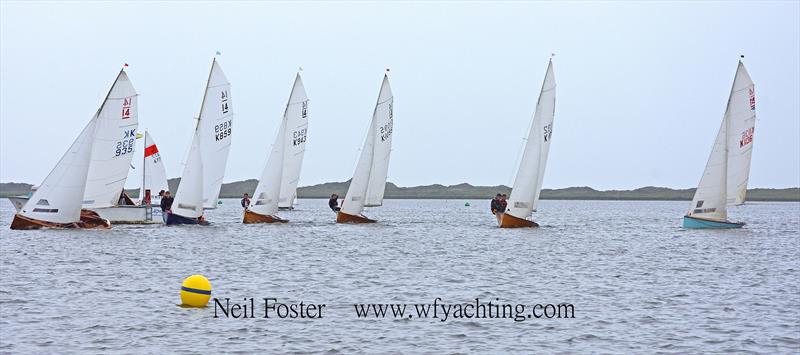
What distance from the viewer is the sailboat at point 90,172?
45531mm

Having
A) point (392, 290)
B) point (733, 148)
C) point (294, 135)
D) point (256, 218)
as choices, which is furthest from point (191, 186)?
point (733, 148)

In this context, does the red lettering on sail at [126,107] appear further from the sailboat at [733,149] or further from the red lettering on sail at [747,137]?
the red lettering on sail at [747,137]

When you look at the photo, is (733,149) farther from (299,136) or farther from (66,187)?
(66,187)

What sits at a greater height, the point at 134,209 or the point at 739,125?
the point at 739,125

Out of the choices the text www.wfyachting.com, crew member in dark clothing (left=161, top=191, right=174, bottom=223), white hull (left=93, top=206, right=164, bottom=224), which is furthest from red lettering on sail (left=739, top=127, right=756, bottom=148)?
white hull (left=93, top=206, right=164, bottom=224)

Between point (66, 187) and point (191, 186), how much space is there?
27.9 feet

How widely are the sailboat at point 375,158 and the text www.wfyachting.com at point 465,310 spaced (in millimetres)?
34347

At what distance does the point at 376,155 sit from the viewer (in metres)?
60.2

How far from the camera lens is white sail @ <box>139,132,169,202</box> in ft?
233

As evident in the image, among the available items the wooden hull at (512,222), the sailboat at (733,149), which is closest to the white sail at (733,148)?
the sailboat at (733,149)

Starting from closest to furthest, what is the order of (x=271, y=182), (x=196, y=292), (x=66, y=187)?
(x=196, y=292) → (x=66, y=187) → (x=271, y=182)

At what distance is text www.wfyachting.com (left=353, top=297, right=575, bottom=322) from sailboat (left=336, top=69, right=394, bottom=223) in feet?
113

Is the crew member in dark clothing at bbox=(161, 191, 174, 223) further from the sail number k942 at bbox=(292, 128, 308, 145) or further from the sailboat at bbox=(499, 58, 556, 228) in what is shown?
the sailboat at bbox=(499, 58, 556, 228)

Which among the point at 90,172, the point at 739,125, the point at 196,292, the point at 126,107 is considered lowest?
the point at 196,292
